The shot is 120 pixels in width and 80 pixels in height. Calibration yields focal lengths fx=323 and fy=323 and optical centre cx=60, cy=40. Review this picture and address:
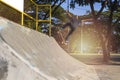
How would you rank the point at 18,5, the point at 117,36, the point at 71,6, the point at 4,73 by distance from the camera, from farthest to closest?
the point at 117,36 < the point at 71,6 < the point at 18,5 < the point at 4,73

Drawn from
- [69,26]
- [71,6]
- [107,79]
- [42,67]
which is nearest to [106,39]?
[71,6]

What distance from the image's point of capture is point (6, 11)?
14.6 m

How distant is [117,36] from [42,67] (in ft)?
197

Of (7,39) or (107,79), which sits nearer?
(7,39)

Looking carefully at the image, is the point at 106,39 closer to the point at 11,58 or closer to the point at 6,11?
the point at 6,11

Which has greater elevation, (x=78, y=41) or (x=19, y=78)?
(x=19, y=78)

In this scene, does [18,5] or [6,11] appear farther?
[6,11]

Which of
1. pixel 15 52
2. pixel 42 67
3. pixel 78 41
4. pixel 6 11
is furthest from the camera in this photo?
pixel 78 41

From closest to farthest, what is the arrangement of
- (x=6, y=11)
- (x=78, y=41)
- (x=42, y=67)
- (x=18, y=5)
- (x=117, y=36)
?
(x=42, y=67)
(x=18, y=5)
(x=6, y=11)
(x=117, y=36)
(x=78, y=41)

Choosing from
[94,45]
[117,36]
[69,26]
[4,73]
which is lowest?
[94,45]

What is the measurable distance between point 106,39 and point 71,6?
4674 millimetres

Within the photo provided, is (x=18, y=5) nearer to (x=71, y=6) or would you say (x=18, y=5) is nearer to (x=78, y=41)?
(x=71, y=6)

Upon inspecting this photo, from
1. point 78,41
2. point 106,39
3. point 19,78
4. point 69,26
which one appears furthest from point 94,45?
point 19,78

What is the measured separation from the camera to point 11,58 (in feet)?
15.1
